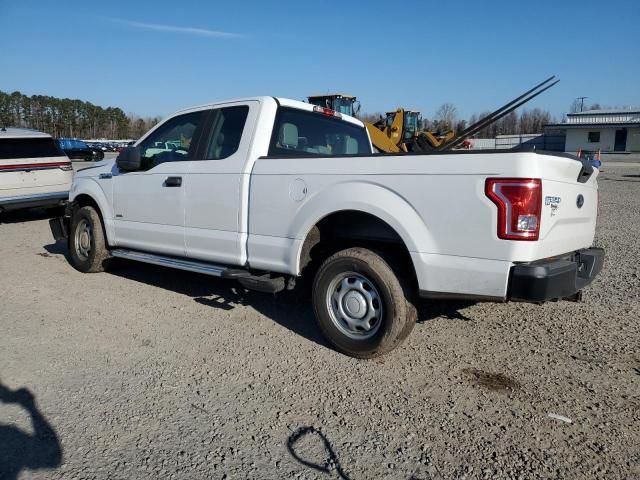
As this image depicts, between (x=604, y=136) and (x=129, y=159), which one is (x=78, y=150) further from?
(x=604, y=136)

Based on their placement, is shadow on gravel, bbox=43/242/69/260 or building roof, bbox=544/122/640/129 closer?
shadow on gravel, bbox=43/242/69/260

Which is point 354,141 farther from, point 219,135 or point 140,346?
point 140,346

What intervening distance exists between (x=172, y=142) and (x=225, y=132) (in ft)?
2.90

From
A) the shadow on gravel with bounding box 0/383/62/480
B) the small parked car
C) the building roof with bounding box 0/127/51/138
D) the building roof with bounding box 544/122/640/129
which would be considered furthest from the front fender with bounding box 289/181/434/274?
the building roof with bounding box 544/122/640/129

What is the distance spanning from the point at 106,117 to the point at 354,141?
100345 mm

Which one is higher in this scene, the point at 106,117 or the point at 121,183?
the point at 106,117

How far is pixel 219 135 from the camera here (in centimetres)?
492

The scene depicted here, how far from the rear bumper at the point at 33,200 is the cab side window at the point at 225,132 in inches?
266

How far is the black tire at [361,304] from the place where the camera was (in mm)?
3688

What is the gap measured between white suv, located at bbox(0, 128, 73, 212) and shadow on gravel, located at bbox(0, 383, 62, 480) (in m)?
7.89

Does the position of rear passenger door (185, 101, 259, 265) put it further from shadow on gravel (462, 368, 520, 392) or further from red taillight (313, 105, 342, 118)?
shadow on gravel (462, 368, 520, 392)

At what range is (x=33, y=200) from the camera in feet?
32.6

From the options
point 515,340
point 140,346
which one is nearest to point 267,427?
point 140,346

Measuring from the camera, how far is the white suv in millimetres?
9586
